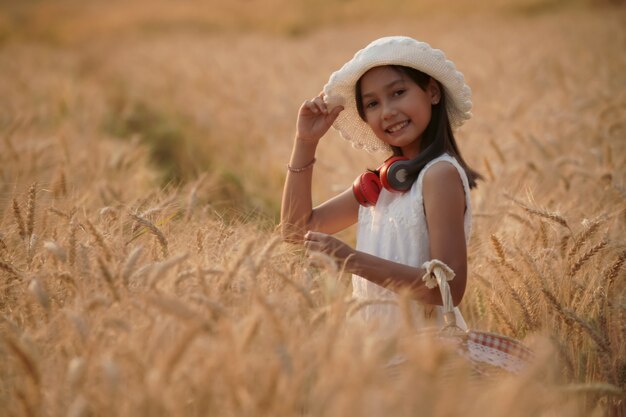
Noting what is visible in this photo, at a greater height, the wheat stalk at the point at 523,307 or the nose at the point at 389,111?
the nose at the point at 389,111

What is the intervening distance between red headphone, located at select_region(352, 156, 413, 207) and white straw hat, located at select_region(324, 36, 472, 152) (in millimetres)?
254

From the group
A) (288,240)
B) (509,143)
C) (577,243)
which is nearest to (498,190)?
(509,143)

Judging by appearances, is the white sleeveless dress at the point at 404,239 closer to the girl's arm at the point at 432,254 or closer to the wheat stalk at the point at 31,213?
the girl's arm at the point at 432,254

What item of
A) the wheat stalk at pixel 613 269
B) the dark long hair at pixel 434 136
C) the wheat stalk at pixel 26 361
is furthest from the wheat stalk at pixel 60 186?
the wheat stalk at pixel 613 269

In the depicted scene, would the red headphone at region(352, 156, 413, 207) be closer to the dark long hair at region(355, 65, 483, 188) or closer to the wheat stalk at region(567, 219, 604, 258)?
the dark long hair at region(355, 65, 483, 188)

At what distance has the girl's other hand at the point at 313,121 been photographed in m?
2.41

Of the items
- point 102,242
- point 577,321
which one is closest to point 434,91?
point 577,321

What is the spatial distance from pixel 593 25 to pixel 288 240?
1228 centimetres

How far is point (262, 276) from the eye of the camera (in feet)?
5.71

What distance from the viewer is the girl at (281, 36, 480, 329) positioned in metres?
1.91

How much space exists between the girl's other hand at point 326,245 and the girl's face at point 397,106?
517 mm

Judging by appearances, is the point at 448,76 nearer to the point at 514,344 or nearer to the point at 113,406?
the point at 514,344

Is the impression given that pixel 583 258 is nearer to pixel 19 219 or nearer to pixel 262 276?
pixel 262 276

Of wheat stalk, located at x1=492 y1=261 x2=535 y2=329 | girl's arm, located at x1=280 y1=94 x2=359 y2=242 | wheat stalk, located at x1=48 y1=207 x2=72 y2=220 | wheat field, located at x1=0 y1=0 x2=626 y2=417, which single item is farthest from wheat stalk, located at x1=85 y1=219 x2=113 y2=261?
wheat stalk, located at x1=492 y1=261 x2=535 y2=329
